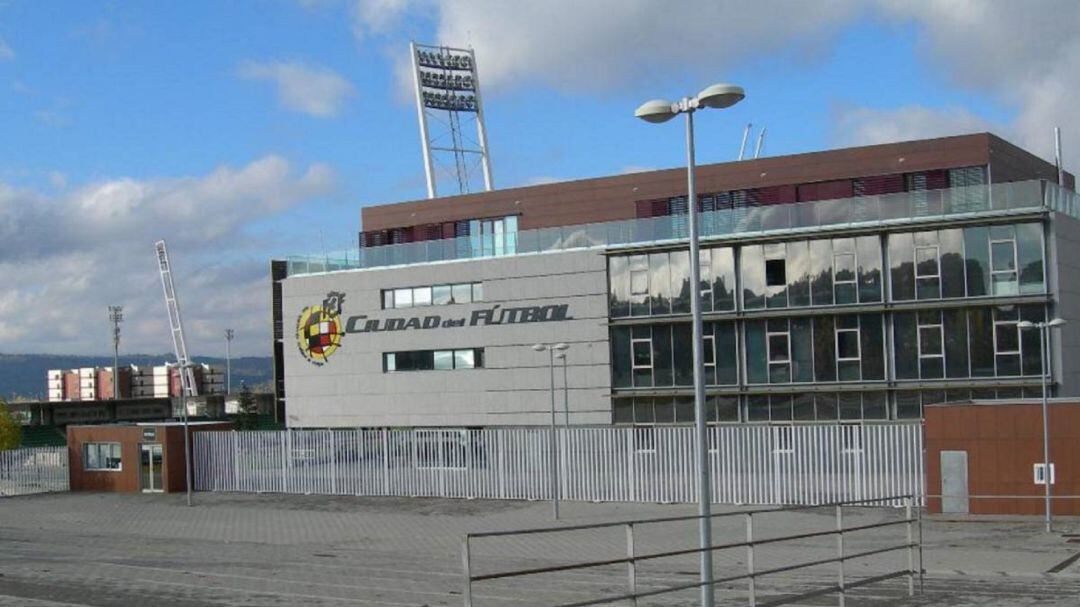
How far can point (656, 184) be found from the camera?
54.8 metres

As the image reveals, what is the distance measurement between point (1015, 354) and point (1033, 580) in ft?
72.0

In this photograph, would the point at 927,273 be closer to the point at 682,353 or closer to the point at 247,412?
the point at 682,353

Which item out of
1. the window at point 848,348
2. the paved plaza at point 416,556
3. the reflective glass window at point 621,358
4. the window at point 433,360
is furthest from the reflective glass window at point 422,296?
the window at point 848,348

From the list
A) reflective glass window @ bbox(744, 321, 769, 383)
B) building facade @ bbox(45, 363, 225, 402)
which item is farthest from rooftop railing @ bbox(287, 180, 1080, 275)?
building facade @ bbox(45, 363, 225, 402)

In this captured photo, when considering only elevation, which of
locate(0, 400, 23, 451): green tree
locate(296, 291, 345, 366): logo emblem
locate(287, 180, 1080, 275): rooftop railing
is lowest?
locate(0, 400, 23, 451): green tree

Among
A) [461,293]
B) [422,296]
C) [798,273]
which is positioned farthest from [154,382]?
[798,273]

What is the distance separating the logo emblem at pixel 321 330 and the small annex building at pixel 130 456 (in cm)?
831

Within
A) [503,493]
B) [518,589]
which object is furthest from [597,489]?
[518,589]

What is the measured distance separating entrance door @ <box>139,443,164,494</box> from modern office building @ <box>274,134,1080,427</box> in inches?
412

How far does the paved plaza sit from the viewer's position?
19.8 meters

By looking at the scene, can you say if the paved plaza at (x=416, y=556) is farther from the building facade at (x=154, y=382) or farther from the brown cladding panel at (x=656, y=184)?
the building facade at (x=154, y=382)

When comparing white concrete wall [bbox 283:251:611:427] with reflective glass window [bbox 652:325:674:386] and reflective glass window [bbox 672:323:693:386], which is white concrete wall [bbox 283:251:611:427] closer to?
reflective glass window [bbox 652:325:674:386]

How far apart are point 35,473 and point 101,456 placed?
127 inches

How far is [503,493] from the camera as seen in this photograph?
136 feet
